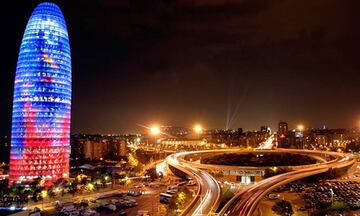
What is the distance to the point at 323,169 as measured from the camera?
229 feet

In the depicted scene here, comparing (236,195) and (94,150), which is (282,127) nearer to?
(94,150)

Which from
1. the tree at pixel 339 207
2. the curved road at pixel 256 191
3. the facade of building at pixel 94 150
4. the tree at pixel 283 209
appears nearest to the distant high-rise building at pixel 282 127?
the facade of building at pixel 94 150

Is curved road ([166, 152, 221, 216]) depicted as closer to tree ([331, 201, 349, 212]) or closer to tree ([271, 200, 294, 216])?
tree ([271, 200, 294, 216])

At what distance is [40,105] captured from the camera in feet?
192

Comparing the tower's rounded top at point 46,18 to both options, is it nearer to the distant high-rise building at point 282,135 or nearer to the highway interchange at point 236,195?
the highway interchange at point 236,195

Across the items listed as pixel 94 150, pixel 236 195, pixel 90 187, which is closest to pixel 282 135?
pixel 94 150

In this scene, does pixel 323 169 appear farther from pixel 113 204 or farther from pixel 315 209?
pixel 113 204

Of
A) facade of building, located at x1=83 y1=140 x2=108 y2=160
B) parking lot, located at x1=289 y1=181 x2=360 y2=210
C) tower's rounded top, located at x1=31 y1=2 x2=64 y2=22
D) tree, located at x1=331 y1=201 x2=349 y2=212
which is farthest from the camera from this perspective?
facade of building, located at x1=83 y1=140 x2=108 y2=160

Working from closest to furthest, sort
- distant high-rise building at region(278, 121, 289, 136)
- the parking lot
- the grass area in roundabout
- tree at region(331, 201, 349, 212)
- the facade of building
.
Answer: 1. tree at region(331, 201, 349, 212)
2. the parking lot
3. the grass area in roundabout
4. the facade of building
5. distant high-rise building at region(278, 121, 289, 136)

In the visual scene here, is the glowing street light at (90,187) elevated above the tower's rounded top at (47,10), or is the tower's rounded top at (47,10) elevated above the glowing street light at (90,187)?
the tower's rounded top at (47,10)

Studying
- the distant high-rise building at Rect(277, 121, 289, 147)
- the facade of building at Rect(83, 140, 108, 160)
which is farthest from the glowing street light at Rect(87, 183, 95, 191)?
the distant high-rise building at Rect(277, 121, 289, 147)

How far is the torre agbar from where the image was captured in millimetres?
58500

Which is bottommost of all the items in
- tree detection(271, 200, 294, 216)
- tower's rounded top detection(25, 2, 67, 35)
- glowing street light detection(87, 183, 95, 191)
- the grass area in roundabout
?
tree detection(271, 200, 294, 216)

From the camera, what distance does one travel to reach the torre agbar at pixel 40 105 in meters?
58.5
